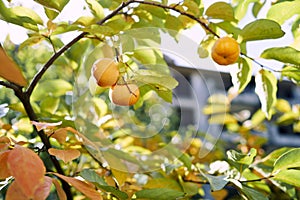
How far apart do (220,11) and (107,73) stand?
27 centimetres

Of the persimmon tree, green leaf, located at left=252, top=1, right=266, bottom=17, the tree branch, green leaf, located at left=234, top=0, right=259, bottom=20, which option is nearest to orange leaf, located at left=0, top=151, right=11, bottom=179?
the persimmon tree

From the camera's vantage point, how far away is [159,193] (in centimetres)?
67

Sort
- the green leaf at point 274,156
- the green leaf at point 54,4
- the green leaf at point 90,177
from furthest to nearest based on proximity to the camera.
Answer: the green leaf at point 274,156 → the green leaf at point 54,4 → the green leaf at point 90,177

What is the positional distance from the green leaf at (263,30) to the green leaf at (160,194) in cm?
32

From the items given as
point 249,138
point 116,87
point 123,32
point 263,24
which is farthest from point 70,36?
point 249,138

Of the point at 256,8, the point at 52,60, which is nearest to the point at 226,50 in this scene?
the point at 52,60

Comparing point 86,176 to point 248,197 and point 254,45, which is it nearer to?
point 248,197

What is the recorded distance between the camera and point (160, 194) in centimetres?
67

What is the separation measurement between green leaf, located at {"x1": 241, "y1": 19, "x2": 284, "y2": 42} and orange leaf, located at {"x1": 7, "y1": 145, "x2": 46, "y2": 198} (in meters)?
0.46

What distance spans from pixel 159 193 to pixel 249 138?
4.76 feet

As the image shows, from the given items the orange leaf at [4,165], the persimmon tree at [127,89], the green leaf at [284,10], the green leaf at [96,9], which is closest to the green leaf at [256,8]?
the persimmon tree at [127,89]

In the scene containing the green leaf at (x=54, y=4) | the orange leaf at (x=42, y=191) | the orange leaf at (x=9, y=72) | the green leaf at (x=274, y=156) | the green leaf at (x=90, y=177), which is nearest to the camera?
the orange leaf at (x=9, y=72)

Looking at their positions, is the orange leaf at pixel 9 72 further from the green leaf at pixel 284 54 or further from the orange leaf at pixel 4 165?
the green leaf at pixel 284 54

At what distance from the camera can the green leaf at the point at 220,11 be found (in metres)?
0.86
